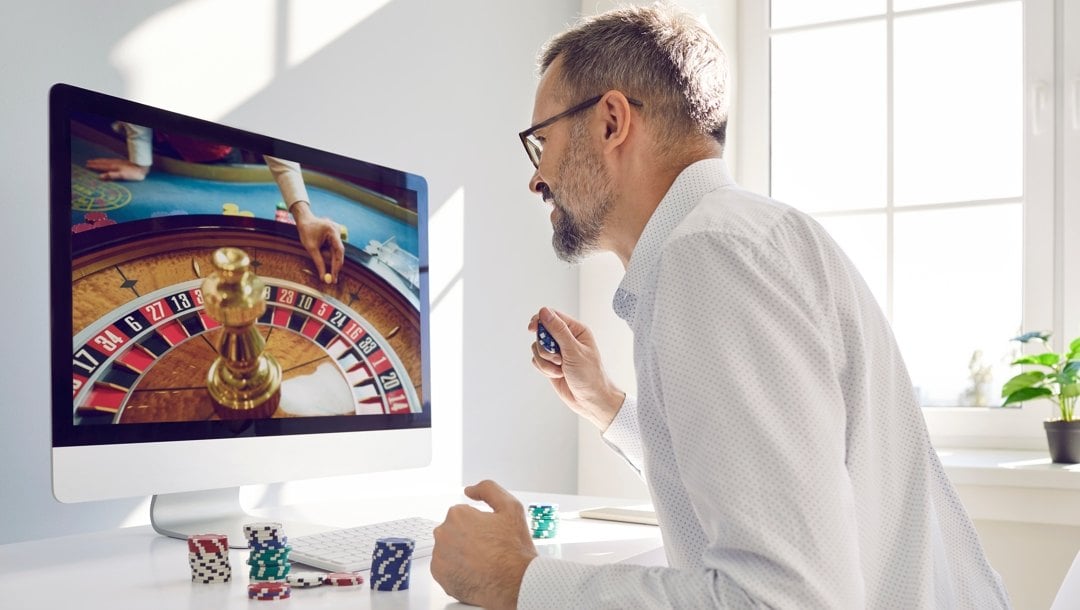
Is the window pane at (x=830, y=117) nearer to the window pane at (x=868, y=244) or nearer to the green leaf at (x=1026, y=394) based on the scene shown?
the window pane at (x=868, y=244)

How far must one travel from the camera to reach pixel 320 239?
1519 millimetres

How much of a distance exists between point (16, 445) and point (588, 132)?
92 centimetres

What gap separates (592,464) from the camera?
297 centimetres

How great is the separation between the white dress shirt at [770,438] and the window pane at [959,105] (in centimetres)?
200

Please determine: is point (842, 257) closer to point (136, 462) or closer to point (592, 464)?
point (136, 462)

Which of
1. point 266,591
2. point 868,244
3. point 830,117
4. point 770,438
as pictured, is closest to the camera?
point 770,438

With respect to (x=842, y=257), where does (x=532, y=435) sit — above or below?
below

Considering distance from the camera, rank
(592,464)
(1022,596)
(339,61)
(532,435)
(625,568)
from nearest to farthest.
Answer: (625,568)
(339,61)
(1022,596)
(532,435)
(592,464)

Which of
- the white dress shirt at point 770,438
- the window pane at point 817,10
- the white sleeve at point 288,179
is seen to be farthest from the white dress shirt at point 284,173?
the window pane at point 817,10

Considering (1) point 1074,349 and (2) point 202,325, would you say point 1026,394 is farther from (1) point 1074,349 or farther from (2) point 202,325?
(2) point 202,325

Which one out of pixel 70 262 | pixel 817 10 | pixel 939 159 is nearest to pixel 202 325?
pixel 70 262

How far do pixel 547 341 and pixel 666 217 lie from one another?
51 centimetres

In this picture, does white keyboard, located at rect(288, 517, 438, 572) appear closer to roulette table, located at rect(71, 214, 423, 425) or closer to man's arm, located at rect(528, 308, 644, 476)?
roulette table, located at rect(71, 214, 423, 425)

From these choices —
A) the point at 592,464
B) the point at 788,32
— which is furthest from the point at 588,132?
the point at 788,32
